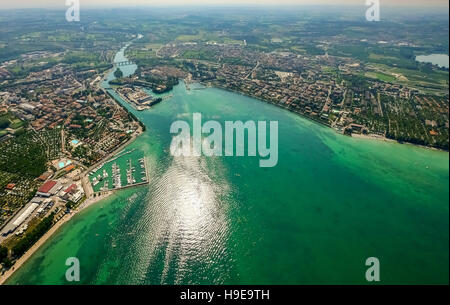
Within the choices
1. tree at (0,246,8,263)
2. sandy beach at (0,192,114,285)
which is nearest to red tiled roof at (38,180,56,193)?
sandy beach at (0,192,114,285)

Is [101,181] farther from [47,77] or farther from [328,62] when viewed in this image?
[328,62]

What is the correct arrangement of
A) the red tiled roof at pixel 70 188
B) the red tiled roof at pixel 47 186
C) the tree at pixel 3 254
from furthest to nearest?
the red tiled roof at pixel 70 188
the red tiled roof at pixel 47 186
the tree at pixel 3 254

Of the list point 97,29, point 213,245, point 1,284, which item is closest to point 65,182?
point 1,284

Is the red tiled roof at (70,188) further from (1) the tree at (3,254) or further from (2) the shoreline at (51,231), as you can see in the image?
(1) the tree at (3,254)

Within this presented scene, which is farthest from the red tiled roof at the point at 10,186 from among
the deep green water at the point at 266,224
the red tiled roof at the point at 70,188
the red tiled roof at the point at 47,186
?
the deep green water at the point at 266,224

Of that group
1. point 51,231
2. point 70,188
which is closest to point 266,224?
point 51,231

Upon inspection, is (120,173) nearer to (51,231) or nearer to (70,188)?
(70,188)
